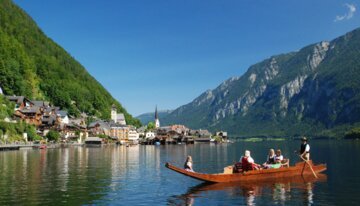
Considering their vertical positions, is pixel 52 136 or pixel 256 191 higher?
pixel 52 136

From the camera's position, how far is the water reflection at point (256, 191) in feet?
110

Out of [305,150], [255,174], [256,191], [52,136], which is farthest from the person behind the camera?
[52,136]

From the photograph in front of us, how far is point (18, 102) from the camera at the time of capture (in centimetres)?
16762

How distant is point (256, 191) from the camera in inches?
1481

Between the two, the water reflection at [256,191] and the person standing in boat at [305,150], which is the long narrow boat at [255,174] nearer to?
the water reflection at [256,191]

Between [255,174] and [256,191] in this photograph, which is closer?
[256,191]

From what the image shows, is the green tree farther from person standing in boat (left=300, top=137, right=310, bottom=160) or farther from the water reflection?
person standing in boat (left=300, top=137, right=310, bottom=160)

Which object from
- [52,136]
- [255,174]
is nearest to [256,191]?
[255,174]

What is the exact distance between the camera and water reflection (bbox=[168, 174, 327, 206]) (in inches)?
1323

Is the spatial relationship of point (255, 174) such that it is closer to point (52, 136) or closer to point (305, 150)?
point (305, 150)

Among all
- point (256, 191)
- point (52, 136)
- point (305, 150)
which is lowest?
point (256, 191)

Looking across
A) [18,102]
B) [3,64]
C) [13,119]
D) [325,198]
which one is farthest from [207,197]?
[3,64]

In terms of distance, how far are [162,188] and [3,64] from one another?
6314 inches

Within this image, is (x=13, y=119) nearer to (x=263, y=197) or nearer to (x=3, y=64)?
(x=3, y=64)
